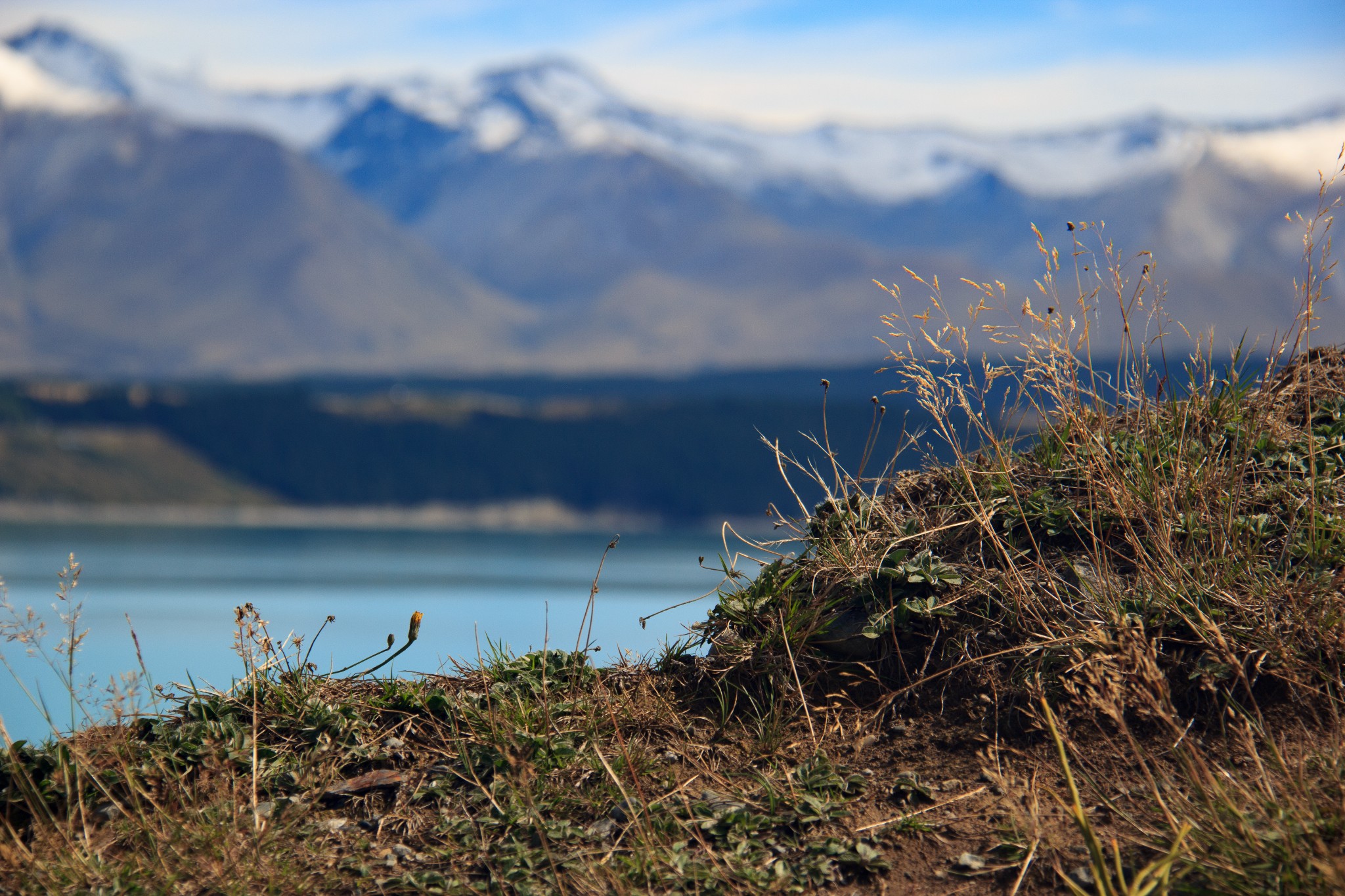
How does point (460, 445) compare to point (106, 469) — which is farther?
point (460, 445)

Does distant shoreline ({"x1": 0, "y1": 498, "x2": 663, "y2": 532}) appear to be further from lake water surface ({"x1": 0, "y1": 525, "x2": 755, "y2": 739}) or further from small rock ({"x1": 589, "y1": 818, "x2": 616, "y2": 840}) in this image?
small rock ({"x1": 589, "y1": 818, "x2": 616, "y2": 840})

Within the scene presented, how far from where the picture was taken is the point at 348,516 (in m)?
130

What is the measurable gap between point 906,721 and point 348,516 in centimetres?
12992

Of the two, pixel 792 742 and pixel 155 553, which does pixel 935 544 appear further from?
pixel 155 553

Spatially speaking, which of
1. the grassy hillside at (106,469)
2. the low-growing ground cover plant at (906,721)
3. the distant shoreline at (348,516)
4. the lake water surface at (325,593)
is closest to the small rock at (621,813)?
the low-growing ground cover plant at (906,721)

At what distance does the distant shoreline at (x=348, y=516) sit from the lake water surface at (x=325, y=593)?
39.8 ft

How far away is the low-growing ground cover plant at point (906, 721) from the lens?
3.52 meters

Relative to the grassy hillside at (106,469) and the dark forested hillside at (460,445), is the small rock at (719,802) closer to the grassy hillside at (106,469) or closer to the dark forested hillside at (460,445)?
the dark forested hillside at (460,445)

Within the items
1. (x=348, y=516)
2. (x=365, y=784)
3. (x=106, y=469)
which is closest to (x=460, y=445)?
(x=348, y=516)

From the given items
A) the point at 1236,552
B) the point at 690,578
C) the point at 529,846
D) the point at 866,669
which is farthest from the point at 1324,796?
the point at 690,578

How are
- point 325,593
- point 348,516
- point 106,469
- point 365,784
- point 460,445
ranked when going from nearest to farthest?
point 365,784, point 325,593, point 106,469, point 348,516, point 460,445

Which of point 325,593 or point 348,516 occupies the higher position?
point 325,593

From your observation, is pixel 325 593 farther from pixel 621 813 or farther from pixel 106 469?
pixel 106 469

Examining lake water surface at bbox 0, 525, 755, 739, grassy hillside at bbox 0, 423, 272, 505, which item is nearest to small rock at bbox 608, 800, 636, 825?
lake water surface at bbox 0, 525, 755, 739
